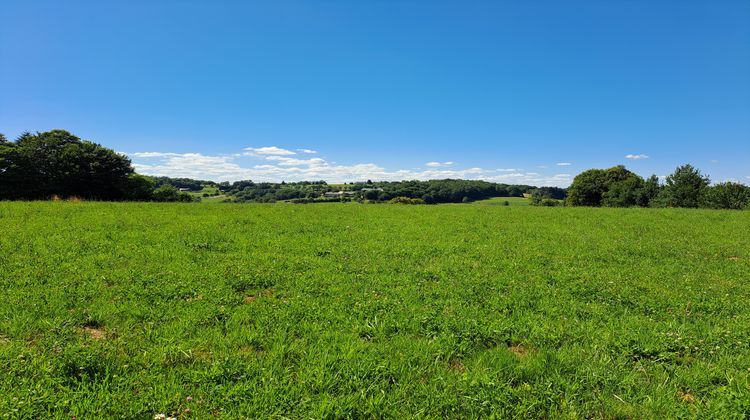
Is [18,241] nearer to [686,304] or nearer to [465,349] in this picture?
[465,349]

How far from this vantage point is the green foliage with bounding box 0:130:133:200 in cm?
4525

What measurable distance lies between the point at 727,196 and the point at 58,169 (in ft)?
275

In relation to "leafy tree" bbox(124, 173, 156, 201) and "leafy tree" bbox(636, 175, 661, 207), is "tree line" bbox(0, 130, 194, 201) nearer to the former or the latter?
"leafy tree" bbox(124, 173, 156, 201)

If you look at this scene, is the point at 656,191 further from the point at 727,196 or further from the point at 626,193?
the point at 727,196

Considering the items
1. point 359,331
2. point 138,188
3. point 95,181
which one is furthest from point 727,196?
point 138,188

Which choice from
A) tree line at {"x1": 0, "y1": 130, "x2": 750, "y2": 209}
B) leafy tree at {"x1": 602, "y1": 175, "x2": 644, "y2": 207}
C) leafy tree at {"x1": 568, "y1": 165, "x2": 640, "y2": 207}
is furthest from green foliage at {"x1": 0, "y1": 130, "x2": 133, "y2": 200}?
leafy tree at {"x1": 568, "y1": 165, "x2": 640, "y2": 207}

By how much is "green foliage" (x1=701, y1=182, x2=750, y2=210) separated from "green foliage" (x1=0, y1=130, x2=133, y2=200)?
243ft

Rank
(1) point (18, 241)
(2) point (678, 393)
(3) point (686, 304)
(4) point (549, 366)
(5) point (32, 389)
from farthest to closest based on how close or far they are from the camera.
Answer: (1) point (18, 241), (3) point (686, 304), (4) point (549, 366), (2) point (678, 393), (5) point (32, 389)

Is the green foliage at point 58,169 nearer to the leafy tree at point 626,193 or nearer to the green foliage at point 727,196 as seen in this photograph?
the green foliage at point 727,196

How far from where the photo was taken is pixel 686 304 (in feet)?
22.0

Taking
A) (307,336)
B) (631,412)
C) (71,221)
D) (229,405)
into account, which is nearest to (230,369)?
(229,405)

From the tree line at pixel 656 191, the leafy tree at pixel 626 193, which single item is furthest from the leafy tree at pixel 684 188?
the leafy tree at pixel 626 193

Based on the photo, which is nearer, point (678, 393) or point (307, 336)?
point (678, 393)

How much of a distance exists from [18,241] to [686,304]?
1645 centimetres
